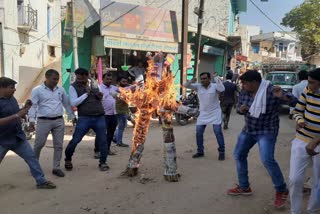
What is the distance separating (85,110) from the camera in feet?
19.6

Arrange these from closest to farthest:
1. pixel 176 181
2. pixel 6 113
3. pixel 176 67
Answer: pixel 6 113
pixel 176 181
pixel 176 67

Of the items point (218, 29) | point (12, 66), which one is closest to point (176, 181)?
point (12, 66)

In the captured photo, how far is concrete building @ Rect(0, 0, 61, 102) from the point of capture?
18.0 meters

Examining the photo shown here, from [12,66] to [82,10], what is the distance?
8503 millimetres

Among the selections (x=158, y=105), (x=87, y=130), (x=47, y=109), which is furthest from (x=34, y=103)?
(x=158, y=105)

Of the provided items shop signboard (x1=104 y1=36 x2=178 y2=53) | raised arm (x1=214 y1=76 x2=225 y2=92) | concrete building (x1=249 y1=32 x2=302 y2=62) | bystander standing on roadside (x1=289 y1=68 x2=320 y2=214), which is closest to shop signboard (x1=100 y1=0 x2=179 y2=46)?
shop signboard (x1=104 y1=36 x2=178 y2=53)

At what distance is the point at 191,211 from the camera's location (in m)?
4.47

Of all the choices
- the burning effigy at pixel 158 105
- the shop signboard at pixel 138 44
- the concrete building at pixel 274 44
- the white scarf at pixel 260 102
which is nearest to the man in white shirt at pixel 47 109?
the burning effigy at pixel 158 105

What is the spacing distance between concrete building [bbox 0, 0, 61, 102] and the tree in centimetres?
2695

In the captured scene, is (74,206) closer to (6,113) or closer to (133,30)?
(6,113)

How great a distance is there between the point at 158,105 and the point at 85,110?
124cm

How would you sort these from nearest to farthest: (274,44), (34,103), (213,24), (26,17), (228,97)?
(34,103), (228,97), (26,17), (213,24), (274,44)

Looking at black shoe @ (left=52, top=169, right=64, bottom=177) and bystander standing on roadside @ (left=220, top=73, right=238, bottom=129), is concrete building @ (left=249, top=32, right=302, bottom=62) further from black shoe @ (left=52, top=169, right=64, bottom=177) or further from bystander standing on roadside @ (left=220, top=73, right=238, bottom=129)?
black shoe @ (left=52, top=169, right=64, bottom=177)

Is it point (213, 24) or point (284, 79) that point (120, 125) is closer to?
point (284, 79)
